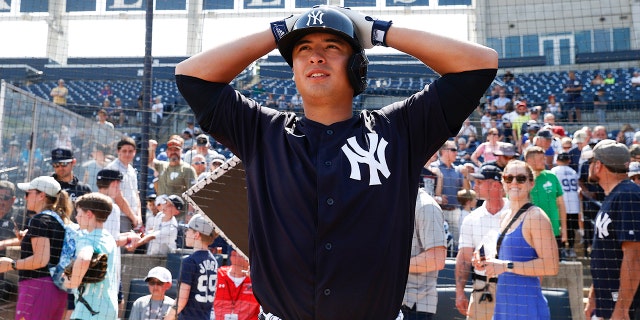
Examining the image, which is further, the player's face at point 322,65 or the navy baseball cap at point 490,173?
the navy baseball cap at point 490,173

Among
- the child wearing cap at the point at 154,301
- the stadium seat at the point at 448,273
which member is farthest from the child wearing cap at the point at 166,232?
the stadium seat at the point at 448,273

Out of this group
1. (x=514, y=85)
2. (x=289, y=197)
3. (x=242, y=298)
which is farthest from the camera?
(x=514, y=85)

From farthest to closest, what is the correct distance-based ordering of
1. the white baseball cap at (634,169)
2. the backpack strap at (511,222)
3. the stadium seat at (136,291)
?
the stadium seat at (136,291), the white baseball cap at (634,169), the backpack strap at (511,222)

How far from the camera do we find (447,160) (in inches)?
283

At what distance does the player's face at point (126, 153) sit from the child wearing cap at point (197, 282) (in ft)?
6.40

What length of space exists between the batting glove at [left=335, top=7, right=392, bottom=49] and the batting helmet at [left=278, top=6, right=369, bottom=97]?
0.03 meters

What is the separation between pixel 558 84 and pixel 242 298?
15.6 metres

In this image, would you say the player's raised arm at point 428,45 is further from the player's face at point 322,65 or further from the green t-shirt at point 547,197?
the green t-shirt at point 547,197

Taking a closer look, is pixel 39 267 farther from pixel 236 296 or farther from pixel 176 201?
pixel 176 201

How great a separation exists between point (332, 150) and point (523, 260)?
8.41 feet

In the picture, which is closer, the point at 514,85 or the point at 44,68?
the point at 44,68

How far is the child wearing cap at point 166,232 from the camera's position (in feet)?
20.9

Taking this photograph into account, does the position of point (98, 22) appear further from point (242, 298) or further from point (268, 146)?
point (268, 146)

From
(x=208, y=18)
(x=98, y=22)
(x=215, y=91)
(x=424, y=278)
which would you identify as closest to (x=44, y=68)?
(x=98, y=22)
